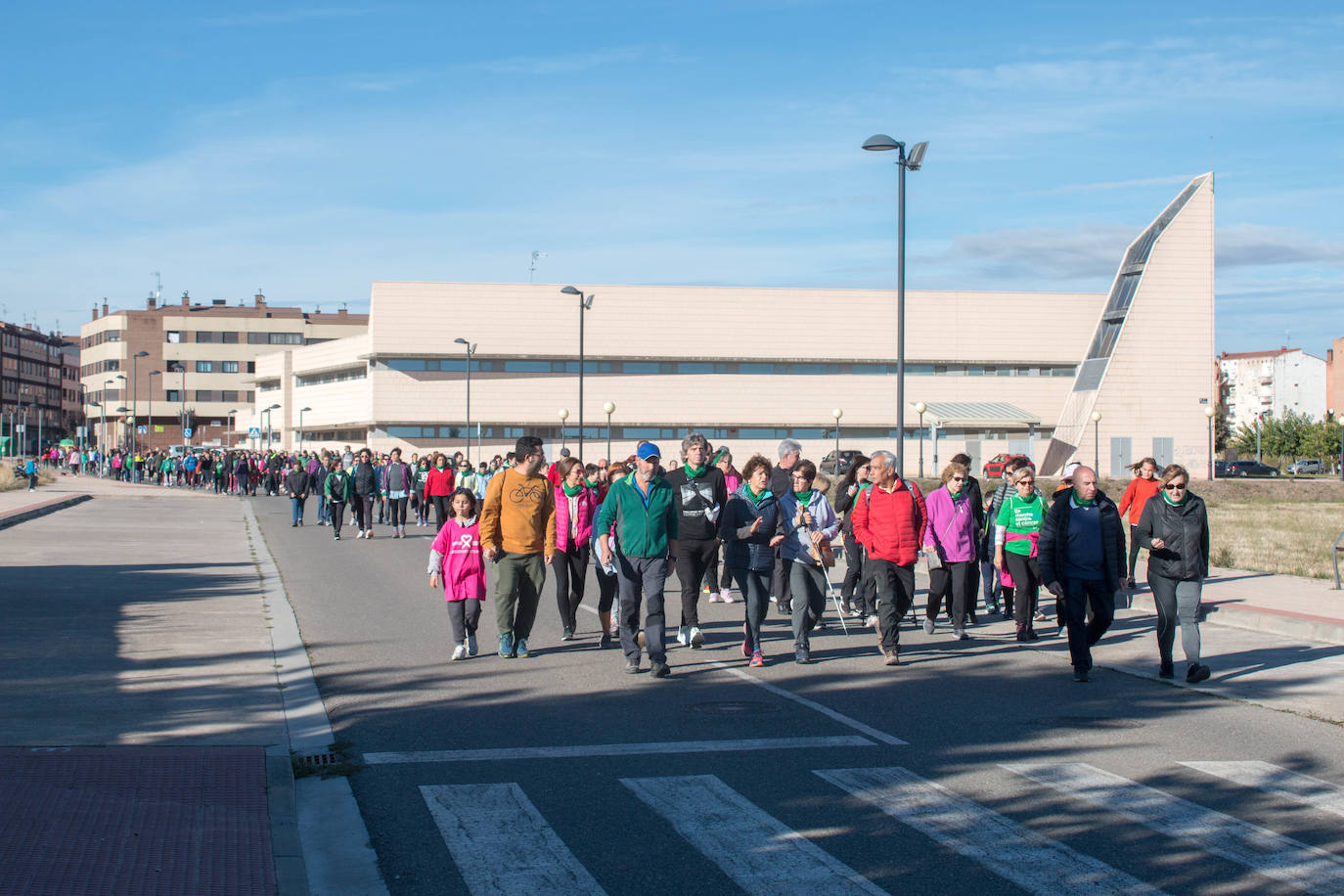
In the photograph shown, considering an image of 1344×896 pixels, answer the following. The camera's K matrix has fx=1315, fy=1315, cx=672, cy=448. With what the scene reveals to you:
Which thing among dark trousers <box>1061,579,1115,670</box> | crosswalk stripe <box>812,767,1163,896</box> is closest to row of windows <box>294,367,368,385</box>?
dark trousers <box>1061,579,1115,670</box>

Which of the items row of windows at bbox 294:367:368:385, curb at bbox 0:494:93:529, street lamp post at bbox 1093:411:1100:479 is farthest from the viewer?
row of windows at bbox 294:367:368:385

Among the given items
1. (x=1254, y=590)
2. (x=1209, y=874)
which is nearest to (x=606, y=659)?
(x=1209, y=874)

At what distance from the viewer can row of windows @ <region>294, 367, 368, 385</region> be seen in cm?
7694

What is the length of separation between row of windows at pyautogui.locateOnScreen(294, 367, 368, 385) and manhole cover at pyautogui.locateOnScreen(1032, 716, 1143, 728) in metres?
69.2

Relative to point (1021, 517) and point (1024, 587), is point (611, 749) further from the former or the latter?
point (1021, 517)

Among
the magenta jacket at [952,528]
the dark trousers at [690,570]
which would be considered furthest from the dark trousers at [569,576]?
the magenta jacket at [952,528]

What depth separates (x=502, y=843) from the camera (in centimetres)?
561

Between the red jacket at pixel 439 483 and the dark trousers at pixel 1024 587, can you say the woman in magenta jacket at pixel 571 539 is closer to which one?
the dark trousers at pixel 1024 587

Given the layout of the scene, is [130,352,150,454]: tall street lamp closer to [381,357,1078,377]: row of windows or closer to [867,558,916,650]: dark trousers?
[381,357,1078,377]: row of windows

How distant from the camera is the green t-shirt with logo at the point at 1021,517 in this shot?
12.6 m

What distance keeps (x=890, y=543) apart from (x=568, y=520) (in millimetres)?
2969

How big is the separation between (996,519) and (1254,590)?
5110 millimetres

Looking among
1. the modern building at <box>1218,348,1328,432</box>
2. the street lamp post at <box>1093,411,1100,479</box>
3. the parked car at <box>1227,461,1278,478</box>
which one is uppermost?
the modern building at <box>1218,348,1328,432</box>

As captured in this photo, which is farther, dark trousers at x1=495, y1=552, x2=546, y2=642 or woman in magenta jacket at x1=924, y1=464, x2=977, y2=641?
woman in magenta jacket at x1=924, y1=464, x2=977, y2=641
